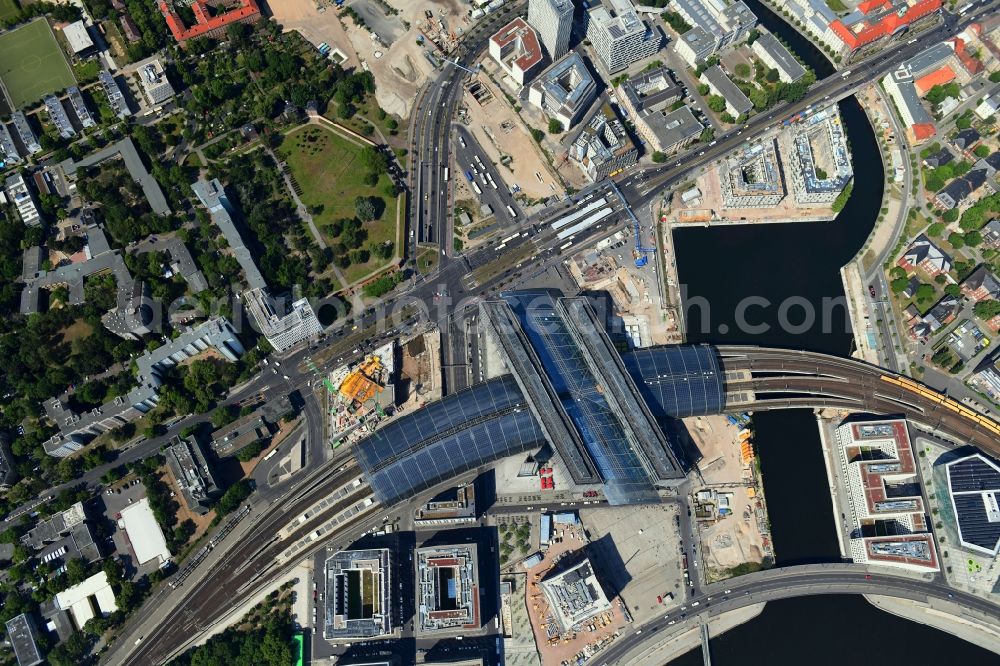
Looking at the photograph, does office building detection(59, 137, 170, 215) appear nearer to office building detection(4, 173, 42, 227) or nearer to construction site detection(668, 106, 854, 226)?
office building detection(4, 173, 42, 227)

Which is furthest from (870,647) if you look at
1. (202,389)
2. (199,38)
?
(199,38)

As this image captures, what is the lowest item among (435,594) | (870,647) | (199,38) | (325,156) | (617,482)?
(870,647)

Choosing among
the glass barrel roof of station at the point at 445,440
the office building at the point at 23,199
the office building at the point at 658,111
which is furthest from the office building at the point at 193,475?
the office building at the point at 658,111

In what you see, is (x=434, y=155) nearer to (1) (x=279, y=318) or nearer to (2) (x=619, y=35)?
(2) (x=619, y=35)

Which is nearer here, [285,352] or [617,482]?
[617,482]

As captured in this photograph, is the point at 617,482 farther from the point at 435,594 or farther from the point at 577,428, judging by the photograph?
the point at 435,594

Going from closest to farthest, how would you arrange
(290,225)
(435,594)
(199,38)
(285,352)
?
(435,594)
(285,352)
(290,225)
(199,38)

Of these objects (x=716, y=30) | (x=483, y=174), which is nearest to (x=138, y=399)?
(x=483, y=174)
